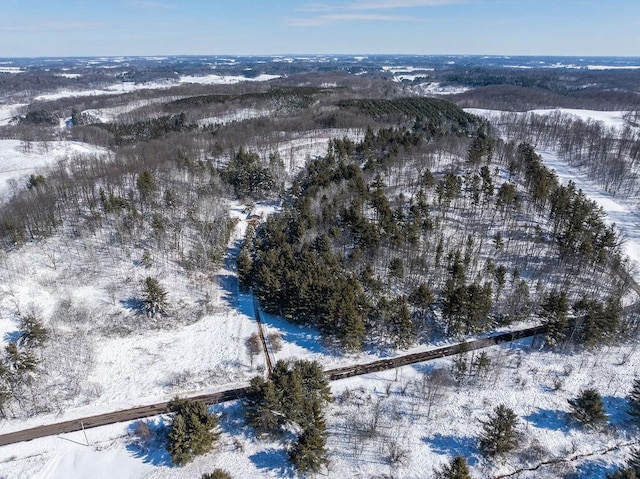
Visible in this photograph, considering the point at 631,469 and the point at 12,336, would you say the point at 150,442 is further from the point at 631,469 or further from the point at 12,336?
the point at 631,469

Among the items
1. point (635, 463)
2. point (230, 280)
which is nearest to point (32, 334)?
point (230, 280)

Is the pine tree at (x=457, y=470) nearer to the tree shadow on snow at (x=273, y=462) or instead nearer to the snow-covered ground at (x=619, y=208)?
the tree shadow on snow at (x=273, y=462)

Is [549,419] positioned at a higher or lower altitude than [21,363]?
lower

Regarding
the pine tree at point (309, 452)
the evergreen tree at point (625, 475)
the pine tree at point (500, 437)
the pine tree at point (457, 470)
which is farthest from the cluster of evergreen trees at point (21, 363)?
the evergreen tree at point (625, 475)

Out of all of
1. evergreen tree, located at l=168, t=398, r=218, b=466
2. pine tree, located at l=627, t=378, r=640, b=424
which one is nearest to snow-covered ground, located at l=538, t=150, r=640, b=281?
pine tree, located at l=627, t=378, r=640, b=424

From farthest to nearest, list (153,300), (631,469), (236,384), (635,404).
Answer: (153,300)
(236,384)
(635,404)
(631,469)

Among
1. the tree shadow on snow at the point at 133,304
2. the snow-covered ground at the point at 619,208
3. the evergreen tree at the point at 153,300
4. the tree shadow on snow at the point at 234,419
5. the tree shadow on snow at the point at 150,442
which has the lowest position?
the tree shadow on snow at the point at 150,442

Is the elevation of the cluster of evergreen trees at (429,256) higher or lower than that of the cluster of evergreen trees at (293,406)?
higher
